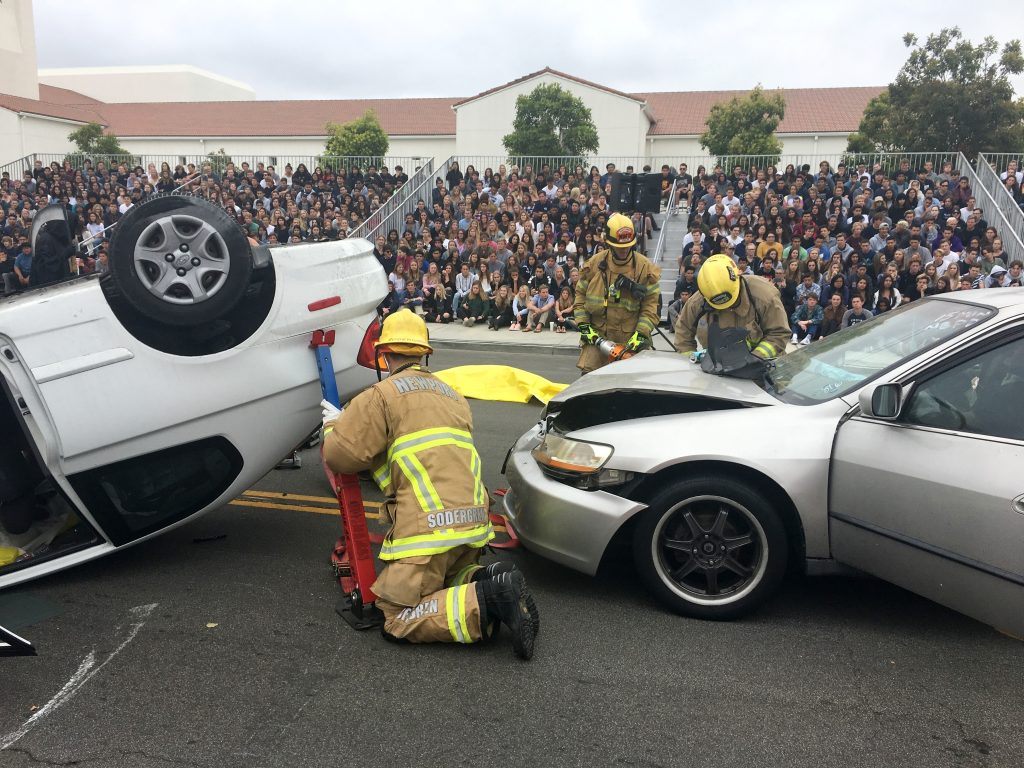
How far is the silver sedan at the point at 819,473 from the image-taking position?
304 cm

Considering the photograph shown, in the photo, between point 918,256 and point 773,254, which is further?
point 773,254

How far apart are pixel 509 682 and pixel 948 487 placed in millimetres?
1826

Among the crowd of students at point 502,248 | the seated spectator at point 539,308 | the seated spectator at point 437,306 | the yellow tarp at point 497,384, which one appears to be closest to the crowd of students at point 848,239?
the crowd of students at point 502,248

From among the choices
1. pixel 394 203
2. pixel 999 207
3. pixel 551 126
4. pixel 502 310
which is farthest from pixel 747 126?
pixel 502 310

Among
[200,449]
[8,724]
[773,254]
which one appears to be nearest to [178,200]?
[200,449]

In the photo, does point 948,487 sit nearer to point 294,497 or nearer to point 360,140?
point 294,497

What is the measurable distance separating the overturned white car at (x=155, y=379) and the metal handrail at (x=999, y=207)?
15.3 metres

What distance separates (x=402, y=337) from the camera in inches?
145

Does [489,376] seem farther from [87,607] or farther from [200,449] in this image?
[87,607]

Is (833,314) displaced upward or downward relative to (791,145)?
downward

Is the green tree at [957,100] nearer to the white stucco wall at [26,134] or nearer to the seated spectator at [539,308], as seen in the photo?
the seated spectator at [539,308]

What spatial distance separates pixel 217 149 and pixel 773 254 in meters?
51.4

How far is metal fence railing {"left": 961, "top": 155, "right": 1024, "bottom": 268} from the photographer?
1558 centimetres

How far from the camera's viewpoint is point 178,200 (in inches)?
148
